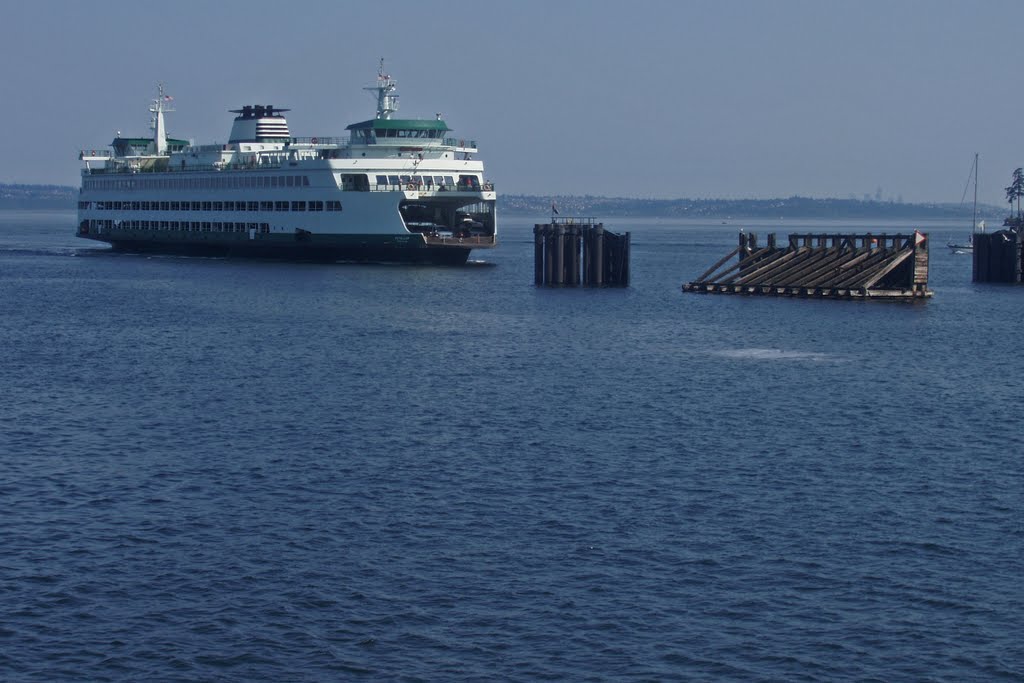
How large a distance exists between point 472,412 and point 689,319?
2675cm

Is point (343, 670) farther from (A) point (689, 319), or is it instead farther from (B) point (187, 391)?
(A) point (689, 319)

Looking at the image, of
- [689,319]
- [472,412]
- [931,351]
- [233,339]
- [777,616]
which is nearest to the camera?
[777,616]

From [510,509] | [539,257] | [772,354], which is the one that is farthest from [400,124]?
[510,509]

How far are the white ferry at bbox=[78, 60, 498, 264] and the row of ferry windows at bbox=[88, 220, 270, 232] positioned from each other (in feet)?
0.31

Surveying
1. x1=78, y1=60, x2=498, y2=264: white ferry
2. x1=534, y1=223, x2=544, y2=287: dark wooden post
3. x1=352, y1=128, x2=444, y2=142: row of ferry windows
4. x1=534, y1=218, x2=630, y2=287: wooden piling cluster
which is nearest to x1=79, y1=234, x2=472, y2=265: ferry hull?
x1=78, y1=60, x2=498, y2=264: white ferry

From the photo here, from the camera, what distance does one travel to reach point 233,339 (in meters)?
53.1

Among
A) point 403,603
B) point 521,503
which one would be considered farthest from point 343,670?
point 521,503

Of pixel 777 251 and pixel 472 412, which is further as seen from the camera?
pixel 777 251

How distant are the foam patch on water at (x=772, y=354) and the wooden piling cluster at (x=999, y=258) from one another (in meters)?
41.6

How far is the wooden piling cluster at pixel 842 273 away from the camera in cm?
7062

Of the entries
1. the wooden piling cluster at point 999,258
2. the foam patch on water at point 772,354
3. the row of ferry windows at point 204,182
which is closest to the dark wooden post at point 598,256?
the row of ferry windows at point 204,182

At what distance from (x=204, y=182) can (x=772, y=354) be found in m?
66.0

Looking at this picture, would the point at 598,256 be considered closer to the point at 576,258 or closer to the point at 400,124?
the point at 576,258

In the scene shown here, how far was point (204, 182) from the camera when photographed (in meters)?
104
